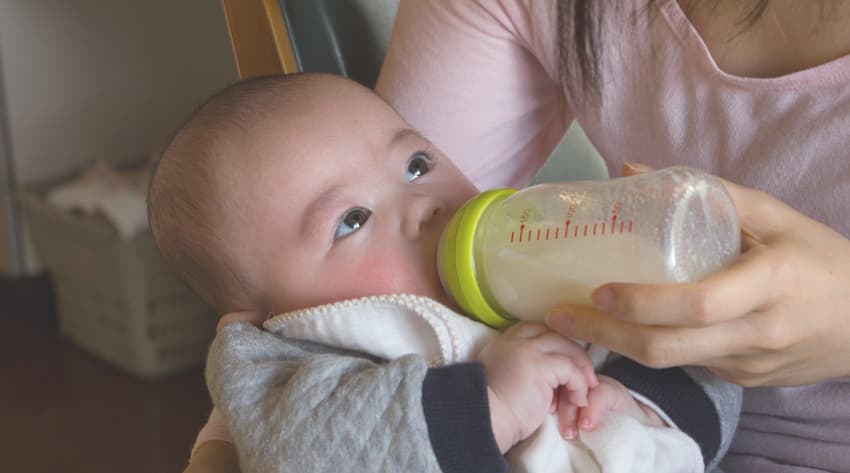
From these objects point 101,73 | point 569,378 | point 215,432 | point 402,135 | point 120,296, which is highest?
point 402,135

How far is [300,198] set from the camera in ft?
3.07

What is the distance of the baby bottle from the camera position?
0.73 meters

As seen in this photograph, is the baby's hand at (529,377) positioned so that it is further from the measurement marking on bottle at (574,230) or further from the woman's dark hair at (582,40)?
the woman's dark hair at (582,40)

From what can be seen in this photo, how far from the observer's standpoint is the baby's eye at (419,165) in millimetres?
982

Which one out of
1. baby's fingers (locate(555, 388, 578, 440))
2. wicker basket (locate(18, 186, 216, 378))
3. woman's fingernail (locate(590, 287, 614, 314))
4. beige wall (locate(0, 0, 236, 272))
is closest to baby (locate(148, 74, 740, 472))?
baby's fingers (locate(555, 388, 578, 440))

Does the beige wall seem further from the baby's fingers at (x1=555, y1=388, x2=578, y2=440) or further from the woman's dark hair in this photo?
the baby's fingers at (x1=555, y1=388, x2=578, y2=440)

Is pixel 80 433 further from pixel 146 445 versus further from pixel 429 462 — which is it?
pixel 429 462

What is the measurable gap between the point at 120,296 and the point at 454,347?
1828mm

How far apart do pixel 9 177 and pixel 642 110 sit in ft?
7.02

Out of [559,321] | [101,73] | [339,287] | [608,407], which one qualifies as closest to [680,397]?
[608,407]

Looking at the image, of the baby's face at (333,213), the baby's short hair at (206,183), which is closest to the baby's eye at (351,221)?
the baby's face at (333,213)

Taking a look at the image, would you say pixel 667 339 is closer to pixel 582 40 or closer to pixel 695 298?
pixel 695 298

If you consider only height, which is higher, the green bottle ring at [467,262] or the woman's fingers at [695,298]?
the woman's fingers at [695,298]

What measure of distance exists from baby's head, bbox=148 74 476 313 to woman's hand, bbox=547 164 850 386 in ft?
0.65
